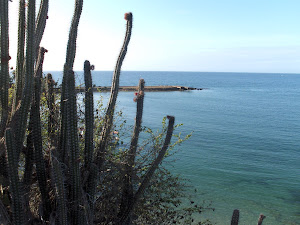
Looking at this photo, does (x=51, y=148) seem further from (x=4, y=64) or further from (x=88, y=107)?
(x=4, y=64)

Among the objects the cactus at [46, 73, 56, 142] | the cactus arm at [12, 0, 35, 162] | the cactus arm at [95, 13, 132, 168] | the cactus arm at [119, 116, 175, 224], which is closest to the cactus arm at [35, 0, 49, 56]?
the cactus arm at [12, 0, 35, 162]

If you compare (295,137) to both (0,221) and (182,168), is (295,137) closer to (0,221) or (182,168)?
(182,168)

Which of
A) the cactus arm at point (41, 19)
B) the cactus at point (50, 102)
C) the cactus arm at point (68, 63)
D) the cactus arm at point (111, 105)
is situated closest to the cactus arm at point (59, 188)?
the cactus arm at point (68, 63)

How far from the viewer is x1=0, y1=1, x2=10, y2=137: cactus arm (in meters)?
7.10

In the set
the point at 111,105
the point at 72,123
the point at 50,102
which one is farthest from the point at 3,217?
the point at 111,105

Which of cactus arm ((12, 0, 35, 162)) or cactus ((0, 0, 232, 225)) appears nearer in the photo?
cactus ((0, 0, 232, 225))

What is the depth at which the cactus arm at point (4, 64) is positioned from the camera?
23.3 feet

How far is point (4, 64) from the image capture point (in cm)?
727

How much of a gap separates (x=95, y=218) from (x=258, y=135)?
33.2m

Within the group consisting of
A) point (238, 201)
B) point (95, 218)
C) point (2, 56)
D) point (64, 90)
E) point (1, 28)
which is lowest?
point (238, 201)

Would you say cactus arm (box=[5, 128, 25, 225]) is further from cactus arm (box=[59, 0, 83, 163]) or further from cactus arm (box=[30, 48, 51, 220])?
cactus arm (box=[59, 0, 83, 163])

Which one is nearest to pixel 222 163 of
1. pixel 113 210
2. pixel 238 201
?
pixel 238 201

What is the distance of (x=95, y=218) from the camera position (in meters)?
8.34

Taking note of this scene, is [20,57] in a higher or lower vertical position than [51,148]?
higher
